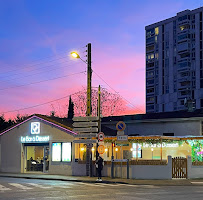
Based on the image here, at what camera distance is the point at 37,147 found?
3650 cm

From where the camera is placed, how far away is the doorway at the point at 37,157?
33.6 metres

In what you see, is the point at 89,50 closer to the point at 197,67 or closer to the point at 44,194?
the point at 44,194

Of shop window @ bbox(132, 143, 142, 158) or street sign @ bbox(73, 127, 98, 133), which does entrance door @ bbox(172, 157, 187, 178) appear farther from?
shop window @ bbox(132, 143, 142, 158)

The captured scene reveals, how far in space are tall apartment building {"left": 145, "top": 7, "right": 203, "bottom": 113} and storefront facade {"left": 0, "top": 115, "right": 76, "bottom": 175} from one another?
65.0m

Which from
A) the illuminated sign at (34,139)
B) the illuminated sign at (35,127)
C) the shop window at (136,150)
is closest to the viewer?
the illuminated sign at (34,139)

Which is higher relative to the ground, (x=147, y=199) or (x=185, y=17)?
(x=185, y=17)

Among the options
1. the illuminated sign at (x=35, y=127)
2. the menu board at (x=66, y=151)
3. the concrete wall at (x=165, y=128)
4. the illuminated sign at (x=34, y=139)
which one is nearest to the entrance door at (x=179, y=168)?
the menu board at (x=66, y=151)

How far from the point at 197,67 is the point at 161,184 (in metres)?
77.8

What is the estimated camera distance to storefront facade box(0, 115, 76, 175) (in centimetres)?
3219

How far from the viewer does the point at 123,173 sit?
91.2 feet

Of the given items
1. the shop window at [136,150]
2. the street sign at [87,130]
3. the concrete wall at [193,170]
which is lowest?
the concrete wall at [193,170]

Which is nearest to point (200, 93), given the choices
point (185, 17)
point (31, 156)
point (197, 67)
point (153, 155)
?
point (197, 67)

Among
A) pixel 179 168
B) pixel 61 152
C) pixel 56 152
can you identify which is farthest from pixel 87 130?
pixel 179 168

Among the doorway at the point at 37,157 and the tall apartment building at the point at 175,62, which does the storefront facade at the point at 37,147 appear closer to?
the doorway at the point at 37,157
